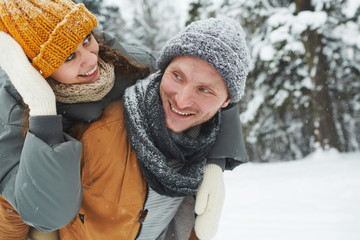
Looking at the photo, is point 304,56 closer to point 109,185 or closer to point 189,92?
point 189,92

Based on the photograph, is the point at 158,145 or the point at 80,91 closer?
the point at 80,91

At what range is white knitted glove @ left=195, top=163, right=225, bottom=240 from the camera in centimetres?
161

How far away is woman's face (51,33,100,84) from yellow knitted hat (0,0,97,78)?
41 mm

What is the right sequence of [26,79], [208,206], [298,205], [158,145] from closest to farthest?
[26,79], [158,145], [208,206], [298,205]

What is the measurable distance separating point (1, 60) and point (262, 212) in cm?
281

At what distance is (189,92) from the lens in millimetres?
1424

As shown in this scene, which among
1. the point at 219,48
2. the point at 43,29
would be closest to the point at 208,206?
the point at 219,48

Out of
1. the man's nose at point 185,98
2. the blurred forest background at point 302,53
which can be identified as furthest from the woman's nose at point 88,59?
the blurred forest background at point 302,53

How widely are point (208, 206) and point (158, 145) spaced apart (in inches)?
19.2

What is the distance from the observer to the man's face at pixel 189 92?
1409 millimetres

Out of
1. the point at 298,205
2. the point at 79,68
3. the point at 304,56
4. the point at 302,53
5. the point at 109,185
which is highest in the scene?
the point at 79,68

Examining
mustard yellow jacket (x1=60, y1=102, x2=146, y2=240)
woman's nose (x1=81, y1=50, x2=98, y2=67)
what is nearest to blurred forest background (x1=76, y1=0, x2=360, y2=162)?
woman's nose (x1=81, y1=50, x2=98, y2=67)

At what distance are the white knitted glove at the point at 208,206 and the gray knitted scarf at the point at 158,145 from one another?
0.35 feet

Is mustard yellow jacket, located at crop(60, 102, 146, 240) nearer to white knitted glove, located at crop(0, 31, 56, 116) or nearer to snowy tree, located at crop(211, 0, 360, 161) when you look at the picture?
white knitted glove, located at crop(0, 31, 56, 116)
